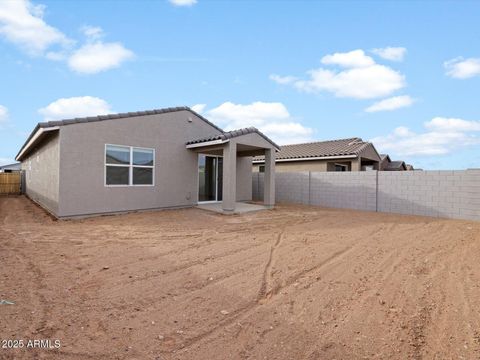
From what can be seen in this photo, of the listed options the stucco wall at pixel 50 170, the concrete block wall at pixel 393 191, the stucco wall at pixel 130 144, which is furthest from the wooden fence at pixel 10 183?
the concrete block wall at pixel 393 191

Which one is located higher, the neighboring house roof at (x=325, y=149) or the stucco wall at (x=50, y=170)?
the neighboring house roof at (x=325, y=149)

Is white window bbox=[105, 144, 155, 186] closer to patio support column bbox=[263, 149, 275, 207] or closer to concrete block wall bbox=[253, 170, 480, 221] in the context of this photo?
patio support column bbox=[263, 149, 275, 207]

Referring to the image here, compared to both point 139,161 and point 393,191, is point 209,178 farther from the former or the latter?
point 393,191

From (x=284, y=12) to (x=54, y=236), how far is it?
10568 millimetres

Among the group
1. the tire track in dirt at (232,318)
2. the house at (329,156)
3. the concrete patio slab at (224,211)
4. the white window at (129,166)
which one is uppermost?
the house at (329,156)

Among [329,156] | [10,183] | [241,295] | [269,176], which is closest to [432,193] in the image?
[269,176]

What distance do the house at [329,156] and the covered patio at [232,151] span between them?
617cm

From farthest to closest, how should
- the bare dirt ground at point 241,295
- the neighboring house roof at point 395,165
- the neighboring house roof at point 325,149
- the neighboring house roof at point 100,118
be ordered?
the neighboring house roof at point 395,165
the neighboring house roof at point 325,149
the neighboring house roof at point 100,118
the bare dirt ground at point 241,295

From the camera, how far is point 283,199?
1672 cm

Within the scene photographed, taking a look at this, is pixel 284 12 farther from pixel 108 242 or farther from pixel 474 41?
pixel 108 242

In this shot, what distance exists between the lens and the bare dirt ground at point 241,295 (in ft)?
9.00

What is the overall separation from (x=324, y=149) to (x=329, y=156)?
1.69 metres

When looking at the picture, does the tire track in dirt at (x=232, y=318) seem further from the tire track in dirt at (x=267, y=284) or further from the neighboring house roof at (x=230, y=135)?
the neighboring house roof at (x=230, y=135)

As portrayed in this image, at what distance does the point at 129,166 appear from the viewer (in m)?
11.3
